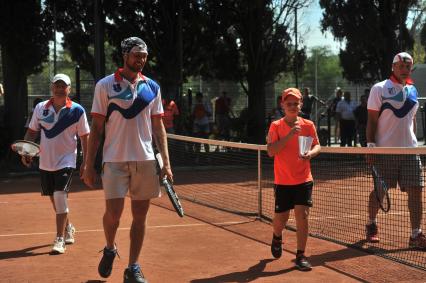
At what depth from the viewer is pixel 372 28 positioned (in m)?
21.8

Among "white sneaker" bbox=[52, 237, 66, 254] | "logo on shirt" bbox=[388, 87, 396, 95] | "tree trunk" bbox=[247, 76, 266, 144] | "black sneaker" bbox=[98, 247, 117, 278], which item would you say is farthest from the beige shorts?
"tree trunk" bbox=[247, 76, 266, 144]

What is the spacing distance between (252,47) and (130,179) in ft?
54.9

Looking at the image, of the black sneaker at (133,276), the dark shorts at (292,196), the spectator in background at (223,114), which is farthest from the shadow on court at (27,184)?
the black sneaker at (133,276)

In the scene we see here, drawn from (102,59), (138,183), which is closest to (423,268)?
(138,183)

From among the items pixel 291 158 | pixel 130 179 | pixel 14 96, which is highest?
pixel 14 96

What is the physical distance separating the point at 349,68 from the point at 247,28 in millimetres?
5486

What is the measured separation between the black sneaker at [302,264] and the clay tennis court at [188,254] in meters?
0.07

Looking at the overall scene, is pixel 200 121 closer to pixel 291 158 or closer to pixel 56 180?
pixel 56 180

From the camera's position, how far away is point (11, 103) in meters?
20.0

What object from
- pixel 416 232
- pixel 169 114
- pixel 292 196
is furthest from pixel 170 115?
pixel 292 196

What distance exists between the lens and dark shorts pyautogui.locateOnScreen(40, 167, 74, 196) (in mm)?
7734

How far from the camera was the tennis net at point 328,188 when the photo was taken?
7.61 m

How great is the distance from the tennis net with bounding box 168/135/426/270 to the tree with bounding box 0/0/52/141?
5588 mm

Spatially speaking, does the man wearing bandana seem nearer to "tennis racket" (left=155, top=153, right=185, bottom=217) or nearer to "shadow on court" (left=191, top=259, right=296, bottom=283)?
"tennis racket" (left=155, top=153, right=185, bottom=217)
